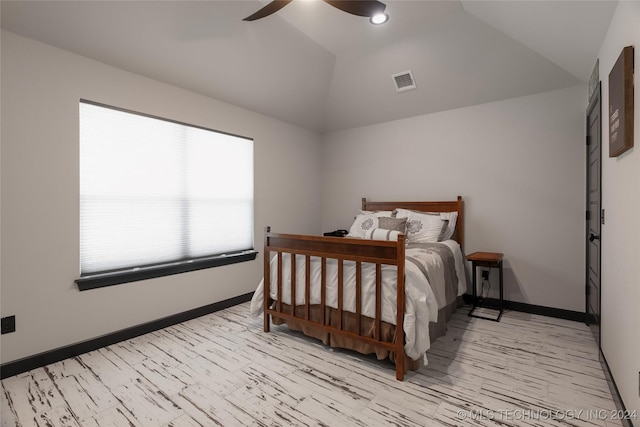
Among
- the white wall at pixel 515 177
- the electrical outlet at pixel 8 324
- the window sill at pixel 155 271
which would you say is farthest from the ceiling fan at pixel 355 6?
the electrical outlet at pixel 8 324

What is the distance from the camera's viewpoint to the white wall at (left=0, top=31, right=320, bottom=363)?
6.50 ft

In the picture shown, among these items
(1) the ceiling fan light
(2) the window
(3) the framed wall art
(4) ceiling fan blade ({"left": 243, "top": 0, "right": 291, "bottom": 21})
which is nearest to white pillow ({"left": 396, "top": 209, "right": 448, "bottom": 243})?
(3) the framed wall art

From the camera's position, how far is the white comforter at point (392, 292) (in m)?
1.92

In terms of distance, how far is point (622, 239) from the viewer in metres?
1.56

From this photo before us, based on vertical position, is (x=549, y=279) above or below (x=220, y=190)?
below

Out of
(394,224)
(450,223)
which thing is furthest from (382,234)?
(450,223)

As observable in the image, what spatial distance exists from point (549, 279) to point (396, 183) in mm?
1958

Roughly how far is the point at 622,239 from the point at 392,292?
1249 mm

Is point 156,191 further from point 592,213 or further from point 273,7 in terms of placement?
point 592,213

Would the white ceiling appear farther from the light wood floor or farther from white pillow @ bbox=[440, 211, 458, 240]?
the light wood floor

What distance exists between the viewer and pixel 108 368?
2.10 m

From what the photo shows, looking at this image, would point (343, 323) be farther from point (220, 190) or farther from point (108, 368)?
point (220, 190)

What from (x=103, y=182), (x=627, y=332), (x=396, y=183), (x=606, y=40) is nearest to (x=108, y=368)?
(x=103, y=182)

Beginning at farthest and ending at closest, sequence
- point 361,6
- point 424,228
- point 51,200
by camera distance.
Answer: point 424,228 → point 51,200 → point 361,6
